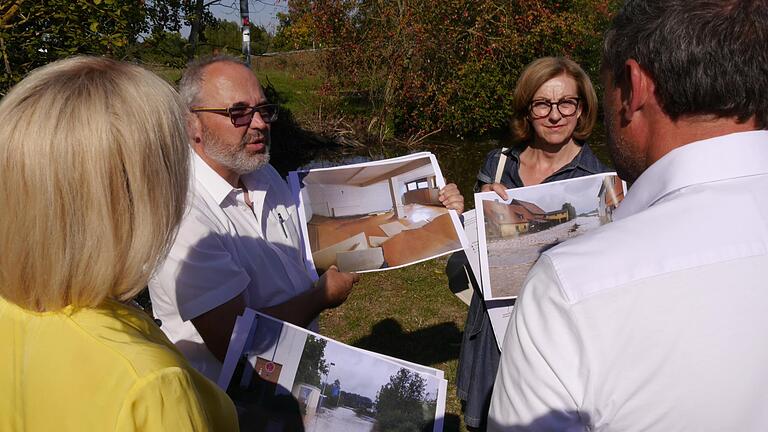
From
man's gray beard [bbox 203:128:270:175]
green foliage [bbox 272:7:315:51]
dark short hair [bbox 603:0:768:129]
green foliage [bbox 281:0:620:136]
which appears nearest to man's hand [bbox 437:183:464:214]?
man's gray beard [bbox 203:128:270:175]

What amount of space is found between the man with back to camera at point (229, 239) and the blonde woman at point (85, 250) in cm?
66

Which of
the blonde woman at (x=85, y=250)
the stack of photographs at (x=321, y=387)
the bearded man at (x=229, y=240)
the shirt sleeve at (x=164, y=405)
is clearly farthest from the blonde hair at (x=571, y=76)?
the shirt sleeve at (x=164, y=405)

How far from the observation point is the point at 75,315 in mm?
1140

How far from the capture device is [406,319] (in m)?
5.35

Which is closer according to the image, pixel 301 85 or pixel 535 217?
pixel 535 217

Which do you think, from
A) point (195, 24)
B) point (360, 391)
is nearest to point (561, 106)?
point (360, 391)

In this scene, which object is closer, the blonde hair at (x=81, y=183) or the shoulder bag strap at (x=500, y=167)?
the blonde hair at (x=81, y=183)

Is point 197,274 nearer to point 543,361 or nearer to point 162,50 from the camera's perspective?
point 543,361

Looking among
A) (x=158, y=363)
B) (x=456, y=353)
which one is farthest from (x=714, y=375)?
(x=456, y=353)

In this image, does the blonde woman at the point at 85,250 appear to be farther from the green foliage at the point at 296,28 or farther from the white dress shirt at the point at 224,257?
the green foliage at the point at 296,28

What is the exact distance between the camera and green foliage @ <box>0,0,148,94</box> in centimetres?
329

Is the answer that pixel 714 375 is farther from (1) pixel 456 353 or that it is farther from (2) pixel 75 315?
(1) pixel 456 353

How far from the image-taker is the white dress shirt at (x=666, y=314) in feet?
3.25

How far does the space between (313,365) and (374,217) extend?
850mm
